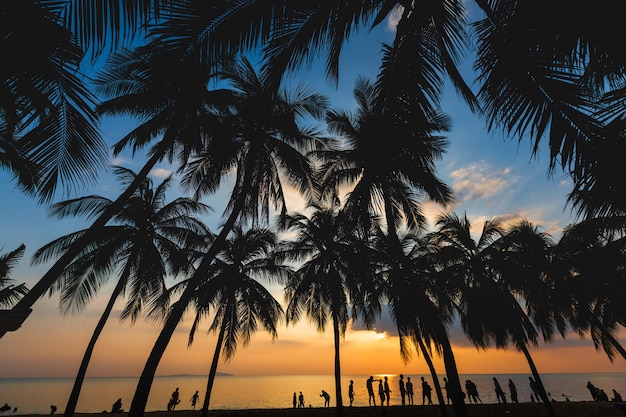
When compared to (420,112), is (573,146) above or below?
below

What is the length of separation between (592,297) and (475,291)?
18.4 ft

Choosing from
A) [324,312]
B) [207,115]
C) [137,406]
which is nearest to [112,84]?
[207,115]

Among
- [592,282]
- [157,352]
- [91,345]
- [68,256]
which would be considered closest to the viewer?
[68,256]

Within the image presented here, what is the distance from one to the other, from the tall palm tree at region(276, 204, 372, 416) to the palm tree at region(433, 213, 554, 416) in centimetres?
592

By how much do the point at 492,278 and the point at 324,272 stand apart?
10.3 m

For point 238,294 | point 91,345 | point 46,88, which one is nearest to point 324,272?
point 238,294

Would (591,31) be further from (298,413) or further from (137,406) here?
(298,413)

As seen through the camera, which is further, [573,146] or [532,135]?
[532,135]

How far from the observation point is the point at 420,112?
15.2 feet

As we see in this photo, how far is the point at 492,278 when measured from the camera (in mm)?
20703

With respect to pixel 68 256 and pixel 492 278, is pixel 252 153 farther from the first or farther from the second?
pixel 492 278

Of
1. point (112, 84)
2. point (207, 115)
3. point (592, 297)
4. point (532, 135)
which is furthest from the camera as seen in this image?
point (592, 297)

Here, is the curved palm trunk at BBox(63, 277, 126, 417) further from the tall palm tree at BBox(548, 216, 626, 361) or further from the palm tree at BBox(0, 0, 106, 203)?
the tall palm tree at BBox(548, 216, 626, 361)

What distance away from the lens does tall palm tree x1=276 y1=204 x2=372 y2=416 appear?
62.7ft
